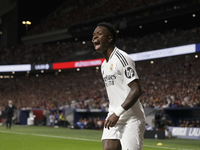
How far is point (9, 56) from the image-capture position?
44.8 metres

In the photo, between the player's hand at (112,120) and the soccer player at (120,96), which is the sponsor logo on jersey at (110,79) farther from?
the player's hand at (112,120)

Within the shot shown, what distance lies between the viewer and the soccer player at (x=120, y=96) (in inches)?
166

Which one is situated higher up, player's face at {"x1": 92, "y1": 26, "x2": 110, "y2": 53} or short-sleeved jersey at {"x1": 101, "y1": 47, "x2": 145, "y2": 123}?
player's face at {"x1": 92, "y1": 26, "x2": 110, "y2": 53}

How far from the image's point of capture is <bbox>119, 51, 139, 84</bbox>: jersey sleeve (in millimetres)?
4223

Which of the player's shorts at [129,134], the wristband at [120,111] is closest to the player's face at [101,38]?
the wristband at [120,111]

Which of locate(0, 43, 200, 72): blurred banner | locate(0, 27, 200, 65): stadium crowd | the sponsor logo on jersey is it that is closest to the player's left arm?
the sponsor logo on jersey

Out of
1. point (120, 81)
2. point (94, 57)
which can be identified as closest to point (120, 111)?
point (120, 81)

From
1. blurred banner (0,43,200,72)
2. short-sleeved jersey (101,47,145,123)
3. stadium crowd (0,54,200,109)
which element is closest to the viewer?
short-sleeved jersey (101,47,145,123)

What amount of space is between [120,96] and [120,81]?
0.20m

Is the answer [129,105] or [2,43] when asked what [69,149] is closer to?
[129,105]

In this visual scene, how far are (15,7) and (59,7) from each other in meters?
6.27

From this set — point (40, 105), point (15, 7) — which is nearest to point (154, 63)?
point (40, 105)

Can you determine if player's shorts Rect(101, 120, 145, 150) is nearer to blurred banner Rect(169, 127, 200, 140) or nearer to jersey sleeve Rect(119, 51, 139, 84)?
jersey sleeve Rect(119, 51, 139, 84)

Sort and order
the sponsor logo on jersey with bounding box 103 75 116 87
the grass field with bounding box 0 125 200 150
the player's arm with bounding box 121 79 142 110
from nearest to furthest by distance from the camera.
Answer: the player's arm with bounding box 121 79 142 110
the sponsor logo on jersey with bounding box 103 75 116 87
the grass field with bounding box 0 125 200 150
